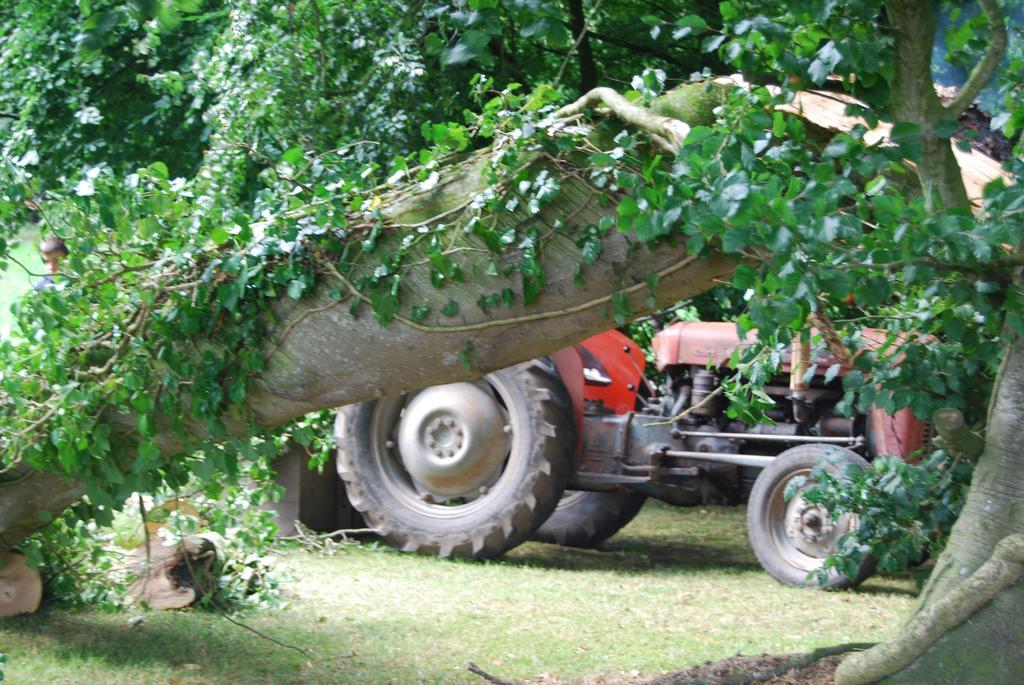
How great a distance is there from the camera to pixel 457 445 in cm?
780

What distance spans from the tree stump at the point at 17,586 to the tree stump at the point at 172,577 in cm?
48

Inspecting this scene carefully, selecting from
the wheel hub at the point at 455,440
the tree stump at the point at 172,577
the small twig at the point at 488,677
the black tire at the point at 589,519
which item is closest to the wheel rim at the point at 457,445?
the wheel hub at the point at 455,440

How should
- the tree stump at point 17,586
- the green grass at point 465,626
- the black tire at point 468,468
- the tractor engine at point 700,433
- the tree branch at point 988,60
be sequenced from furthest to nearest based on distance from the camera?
the tractor engine at point 700,433 → the black tire at point 468,468 → the tree stump at point 17,586 → the green grass at point 465,626 → the tree branch at point 988,60

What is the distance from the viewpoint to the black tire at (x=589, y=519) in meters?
8.34

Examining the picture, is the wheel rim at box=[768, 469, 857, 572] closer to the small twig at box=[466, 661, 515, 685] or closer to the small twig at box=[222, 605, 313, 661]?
the small twig at box=[466, 661, 515, 685]

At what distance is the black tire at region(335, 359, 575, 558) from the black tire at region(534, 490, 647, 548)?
2.03ft

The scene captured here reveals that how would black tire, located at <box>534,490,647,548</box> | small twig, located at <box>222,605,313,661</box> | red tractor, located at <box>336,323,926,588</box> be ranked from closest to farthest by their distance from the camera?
1. small twig, located at <box>222,605,313,661</box>
2. red tractor, located at <box>336,323,926,588</box>
3. black tire, located at <box>534,490,647,548</box>

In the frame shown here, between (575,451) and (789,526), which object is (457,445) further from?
(789,526)

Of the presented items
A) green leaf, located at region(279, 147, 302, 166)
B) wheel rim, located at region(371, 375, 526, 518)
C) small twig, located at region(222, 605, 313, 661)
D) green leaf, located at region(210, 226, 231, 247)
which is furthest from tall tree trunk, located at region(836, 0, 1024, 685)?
wheel rim, located at region(371, 375, 526, 518)

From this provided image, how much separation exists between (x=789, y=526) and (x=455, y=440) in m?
2.28

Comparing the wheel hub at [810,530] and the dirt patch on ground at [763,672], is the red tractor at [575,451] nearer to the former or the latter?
the wheel hub at [810,530]

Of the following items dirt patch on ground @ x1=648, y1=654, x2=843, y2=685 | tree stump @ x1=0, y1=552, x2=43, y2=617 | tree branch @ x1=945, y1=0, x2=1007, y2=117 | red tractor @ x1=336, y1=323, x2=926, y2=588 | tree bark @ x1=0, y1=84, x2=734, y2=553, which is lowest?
tree stump @ x1=0, y1=552, x2=43, y2=617

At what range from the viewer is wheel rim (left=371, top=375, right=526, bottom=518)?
775 centimetres

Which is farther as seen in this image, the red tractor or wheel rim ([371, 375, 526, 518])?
wheel rim ([371, 375, 526, 518])
